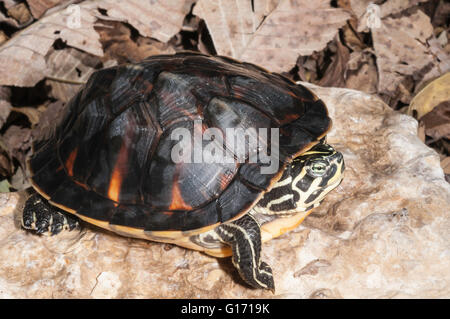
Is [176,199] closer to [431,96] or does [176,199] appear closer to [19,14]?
[431,96]

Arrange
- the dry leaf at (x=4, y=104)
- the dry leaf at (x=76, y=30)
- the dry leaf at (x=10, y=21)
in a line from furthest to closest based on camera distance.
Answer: the dry leaf at (x=10, y=21) < the dry leaf at (x=4, y=104) < the dry leaf at (x=76, y=30)

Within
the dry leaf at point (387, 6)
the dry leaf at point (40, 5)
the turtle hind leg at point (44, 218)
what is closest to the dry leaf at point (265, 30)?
the dry leaf at point (387, 6)

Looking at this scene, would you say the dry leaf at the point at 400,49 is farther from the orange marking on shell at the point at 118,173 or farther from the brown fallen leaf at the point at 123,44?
the orange marking on shell at the point at 118,173

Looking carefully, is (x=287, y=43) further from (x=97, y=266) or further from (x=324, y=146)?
(x=97, y=266)

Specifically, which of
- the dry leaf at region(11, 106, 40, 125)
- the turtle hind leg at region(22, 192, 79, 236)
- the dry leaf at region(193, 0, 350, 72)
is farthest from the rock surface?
the dry leaf at region(193, 0, 350, 72)

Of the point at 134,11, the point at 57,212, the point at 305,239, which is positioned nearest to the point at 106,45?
the point at 134,11

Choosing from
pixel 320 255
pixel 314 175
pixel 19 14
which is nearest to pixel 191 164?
pixel 314 175

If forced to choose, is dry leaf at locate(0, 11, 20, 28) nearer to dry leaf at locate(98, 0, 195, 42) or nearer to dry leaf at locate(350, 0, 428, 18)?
dry leaf at locate(98, 0, 195, 42)

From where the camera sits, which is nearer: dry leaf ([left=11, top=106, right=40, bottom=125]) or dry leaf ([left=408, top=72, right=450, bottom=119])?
dry leaf ([left=408, top=72, right=450, bottom=119])
